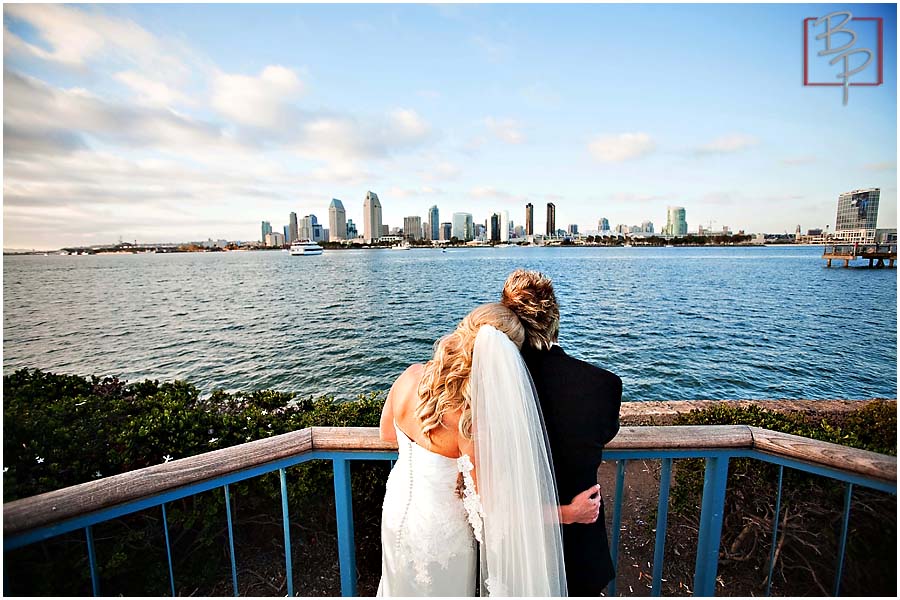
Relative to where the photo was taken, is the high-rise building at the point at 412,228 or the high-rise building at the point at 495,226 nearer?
the high-rise building at the point at 495,226

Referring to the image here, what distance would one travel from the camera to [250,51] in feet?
7.86

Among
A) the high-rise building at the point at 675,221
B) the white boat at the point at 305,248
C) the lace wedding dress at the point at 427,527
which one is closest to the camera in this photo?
the lace wedding dress at the point at 427,527

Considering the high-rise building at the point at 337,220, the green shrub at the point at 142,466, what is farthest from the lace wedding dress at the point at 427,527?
the high-rise building at the point at 337,220

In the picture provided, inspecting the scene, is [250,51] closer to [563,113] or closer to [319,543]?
[563,113]

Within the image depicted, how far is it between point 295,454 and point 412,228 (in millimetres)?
59206

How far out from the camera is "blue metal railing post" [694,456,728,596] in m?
1.72

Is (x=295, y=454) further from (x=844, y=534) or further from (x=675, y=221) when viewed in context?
(x=675, y=221)

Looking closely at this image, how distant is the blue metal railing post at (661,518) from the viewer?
5.73ft

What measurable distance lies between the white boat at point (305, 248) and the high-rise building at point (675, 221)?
85.4 metres

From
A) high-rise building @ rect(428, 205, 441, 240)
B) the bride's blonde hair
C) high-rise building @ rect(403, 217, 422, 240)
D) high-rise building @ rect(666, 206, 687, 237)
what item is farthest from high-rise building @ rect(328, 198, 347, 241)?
the bride's blonde hair

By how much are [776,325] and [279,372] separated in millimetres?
23688

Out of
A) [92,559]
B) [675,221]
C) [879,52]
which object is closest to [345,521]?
[92,559]

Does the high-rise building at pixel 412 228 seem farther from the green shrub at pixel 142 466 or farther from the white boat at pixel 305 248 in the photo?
the green shrub at pixel 142 466

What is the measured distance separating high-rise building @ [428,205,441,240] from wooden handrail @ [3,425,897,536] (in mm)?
53499
